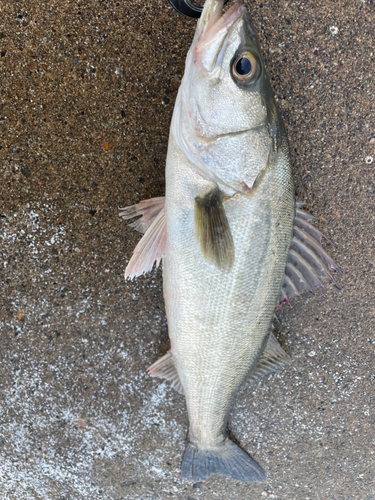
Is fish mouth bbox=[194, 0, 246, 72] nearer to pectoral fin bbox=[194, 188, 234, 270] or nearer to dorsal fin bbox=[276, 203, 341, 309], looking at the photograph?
pectoral fin bbox=[194, 188, 234, 270]

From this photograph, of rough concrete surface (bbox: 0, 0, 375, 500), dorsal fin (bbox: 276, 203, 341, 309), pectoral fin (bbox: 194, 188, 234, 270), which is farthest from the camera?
rough concrete surface (bbox: 0, 0, 375, 500)

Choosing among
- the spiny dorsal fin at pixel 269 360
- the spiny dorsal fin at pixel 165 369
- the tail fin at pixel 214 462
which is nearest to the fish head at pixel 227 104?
the spiny dorsal fin at pixel 269 360

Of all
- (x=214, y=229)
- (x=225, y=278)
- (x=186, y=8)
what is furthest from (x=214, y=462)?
(x=186, y=8)

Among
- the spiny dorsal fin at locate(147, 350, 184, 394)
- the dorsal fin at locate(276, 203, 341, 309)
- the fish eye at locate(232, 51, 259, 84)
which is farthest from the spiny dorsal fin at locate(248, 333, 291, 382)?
the fish eye at locate(232, 51, 259, 84)

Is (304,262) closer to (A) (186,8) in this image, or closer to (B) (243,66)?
(B) (243,66)

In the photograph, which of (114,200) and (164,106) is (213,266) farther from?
(164,106)

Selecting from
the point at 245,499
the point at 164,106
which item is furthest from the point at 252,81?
the point at 245,499
